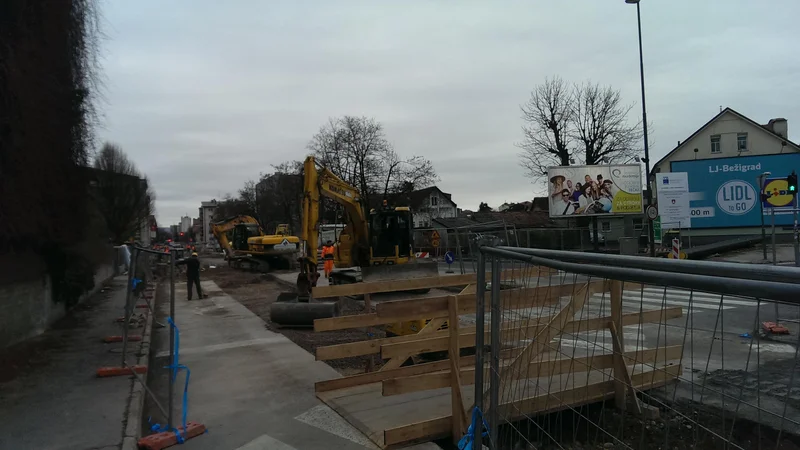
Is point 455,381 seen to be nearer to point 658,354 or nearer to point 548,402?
point 548,402

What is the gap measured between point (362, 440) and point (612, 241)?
4182 cm

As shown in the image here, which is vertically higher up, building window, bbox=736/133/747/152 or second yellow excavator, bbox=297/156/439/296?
building window, bbox=736/133/747/152

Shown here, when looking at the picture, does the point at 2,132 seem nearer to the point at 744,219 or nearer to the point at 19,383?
the point at 19,383

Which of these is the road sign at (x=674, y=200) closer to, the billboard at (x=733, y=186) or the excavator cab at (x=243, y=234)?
the billboard at (x=733, y=186)

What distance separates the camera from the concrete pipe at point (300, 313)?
12.1 metres

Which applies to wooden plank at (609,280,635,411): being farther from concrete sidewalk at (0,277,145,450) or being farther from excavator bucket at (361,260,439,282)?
excavator bucket at (361,260,439,282)

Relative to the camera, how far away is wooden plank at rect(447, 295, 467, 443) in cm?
492

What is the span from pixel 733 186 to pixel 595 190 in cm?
922

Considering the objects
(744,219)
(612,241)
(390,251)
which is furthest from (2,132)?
(612,241)

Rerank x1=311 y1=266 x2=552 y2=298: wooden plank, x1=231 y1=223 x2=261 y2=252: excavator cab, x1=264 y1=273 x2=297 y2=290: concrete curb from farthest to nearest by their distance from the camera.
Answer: x1=231 y1=223 x2=261 y2=252: excavator cab, x1=264 y1=273 x2=297 y2=290: concrete curb, x1=311 y1=266 x2=552 y2=298: wooden plank

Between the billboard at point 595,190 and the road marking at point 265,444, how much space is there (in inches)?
1187

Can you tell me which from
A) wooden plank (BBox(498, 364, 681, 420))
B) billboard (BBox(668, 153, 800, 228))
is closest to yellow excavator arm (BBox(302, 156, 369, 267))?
wooden plank (BBox(498, 364, 681, 420))

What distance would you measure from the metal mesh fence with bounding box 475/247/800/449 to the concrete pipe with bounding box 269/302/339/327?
7532 millimetres

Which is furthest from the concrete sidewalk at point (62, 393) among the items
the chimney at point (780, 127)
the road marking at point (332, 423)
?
the chimney at point (780, 127)
